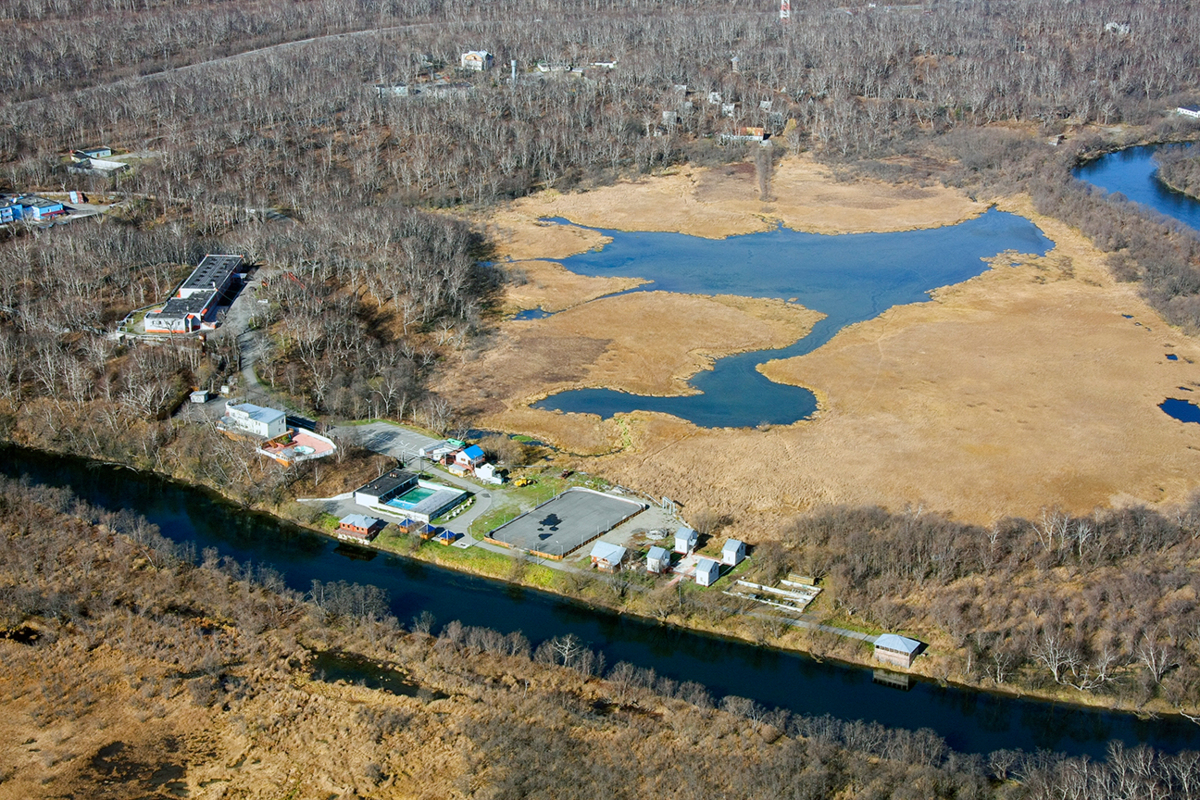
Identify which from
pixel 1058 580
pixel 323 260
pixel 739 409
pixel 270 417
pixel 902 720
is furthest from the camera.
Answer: pixel 323 260

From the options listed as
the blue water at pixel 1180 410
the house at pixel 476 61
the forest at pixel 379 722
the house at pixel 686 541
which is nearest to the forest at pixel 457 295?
the forest at pixel 379 722

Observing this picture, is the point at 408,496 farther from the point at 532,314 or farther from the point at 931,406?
the point at 931,406

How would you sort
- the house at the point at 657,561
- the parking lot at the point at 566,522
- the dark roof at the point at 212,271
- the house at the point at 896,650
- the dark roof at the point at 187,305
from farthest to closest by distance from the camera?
the dark roof at the point at 212,271 < the dark roof at the point at 187,305 < the parking lot at the point at 566,522 < the house at the point at 657,561 < the house at the point at 896,650

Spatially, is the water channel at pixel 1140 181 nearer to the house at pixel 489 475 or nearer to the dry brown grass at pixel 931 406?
the dry brown grass at pixel 931 406

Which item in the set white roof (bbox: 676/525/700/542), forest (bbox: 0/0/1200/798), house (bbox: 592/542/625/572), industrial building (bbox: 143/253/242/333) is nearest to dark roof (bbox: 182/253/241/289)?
industrial building (bbox: 143/253/242/333)

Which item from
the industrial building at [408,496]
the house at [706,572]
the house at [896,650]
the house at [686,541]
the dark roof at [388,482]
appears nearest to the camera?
the house at [896,650]

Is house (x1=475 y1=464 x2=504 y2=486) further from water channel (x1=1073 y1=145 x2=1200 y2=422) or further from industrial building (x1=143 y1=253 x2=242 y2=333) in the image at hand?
water channel (x1=1073 y1=145 x2=1200 y2=422)

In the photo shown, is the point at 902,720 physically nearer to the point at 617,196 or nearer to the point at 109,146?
the point at 617,196

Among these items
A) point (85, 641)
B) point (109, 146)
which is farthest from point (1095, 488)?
point (109, 146)
